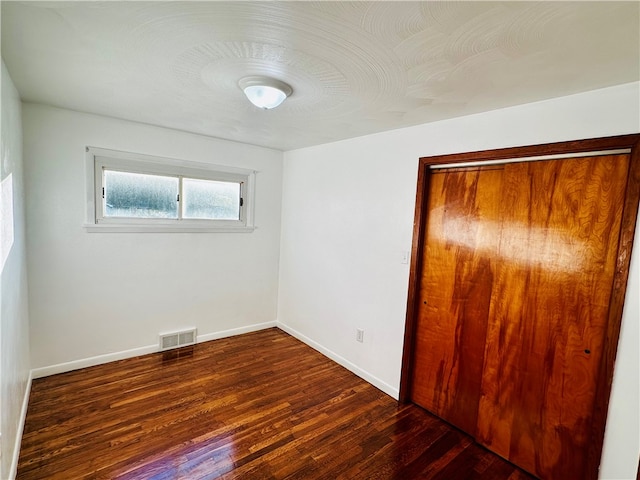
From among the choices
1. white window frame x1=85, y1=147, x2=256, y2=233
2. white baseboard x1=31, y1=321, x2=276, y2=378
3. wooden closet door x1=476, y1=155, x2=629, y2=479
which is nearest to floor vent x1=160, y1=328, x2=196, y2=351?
white baseboard x1=31, y1=321, x2=276, y2=378

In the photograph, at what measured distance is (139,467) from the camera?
1838mm

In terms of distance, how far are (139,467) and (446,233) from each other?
260cm

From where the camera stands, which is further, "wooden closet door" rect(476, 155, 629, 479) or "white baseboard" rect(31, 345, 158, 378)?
"white baseboard" rect(31, 345, 158, 378)

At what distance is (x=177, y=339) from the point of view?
339 centimetres

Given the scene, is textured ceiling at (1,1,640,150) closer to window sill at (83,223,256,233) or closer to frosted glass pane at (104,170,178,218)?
frosted glass pane at (104,170,178,218)

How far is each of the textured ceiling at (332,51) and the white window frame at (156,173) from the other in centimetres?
70

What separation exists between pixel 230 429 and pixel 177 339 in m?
1.54

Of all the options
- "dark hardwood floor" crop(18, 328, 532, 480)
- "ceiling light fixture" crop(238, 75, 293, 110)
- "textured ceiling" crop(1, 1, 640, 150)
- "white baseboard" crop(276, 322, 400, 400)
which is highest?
"textured ceiling" crop(1, 1, 640, 150)

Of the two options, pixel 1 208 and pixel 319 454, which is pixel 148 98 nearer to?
pixel 1 208

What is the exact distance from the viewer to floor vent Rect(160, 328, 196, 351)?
330 centimetres

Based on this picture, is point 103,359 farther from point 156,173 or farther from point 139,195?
point 156,173

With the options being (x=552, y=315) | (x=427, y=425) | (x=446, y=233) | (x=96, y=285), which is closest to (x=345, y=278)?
(x=446, y=233)

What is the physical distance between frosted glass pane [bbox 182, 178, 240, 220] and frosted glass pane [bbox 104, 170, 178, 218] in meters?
0.13

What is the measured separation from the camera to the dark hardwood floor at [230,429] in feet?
6.16
